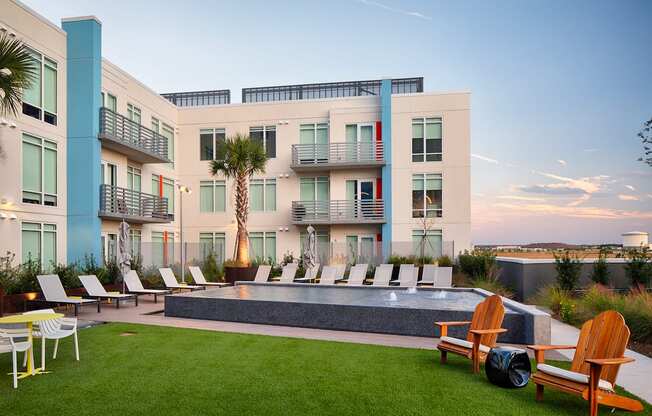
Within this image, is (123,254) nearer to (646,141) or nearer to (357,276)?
(357,276)

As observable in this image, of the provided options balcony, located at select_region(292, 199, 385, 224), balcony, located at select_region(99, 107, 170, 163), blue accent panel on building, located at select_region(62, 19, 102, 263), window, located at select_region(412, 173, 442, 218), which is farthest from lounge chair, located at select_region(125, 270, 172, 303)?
window, located at select_region(412, 173, 442, 218)

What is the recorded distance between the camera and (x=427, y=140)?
24.5m

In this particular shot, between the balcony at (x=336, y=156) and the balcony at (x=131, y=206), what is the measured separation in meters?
6.28

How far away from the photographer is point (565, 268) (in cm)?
1462

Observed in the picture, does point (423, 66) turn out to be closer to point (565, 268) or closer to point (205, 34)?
point (205, 34)

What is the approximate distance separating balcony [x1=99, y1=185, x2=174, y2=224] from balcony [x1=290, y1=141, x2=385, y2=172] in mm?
6281

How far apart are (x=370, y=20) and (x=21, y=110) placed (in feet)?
41.8

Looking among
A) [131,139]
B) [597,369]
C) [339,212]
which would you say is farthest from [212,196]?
[597,369]

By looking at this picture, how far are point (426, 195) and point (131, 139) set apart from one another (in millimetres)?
12981

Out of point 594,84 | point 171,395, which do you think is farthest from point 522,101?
point 171,395

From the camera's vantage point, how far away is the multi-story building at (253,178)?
18.2m

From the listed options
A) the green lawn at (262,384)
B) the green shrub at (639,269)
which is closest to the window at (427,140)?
the green shrub at (639,269)

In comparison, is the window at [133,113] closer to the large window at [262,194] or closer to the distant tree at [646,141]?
the large window at [262,194]

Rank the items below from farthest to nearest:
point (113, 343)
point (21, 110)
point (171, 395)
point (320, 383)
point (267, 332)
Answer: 1. point (21, 110)
2. point (267, 332)
3. point (113, 343)
4. point (320, 383)
5. point (171, 395)
